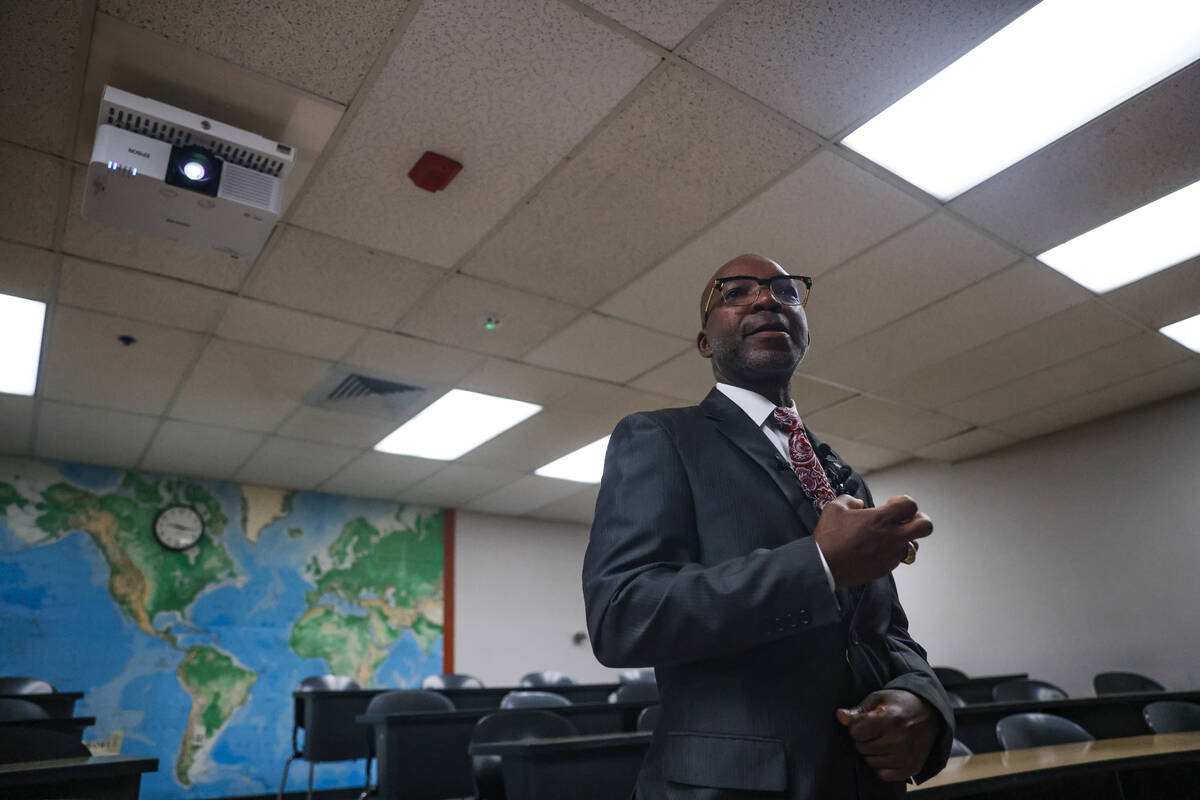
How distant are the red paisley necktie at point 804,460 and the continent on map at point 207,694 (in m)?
6.45

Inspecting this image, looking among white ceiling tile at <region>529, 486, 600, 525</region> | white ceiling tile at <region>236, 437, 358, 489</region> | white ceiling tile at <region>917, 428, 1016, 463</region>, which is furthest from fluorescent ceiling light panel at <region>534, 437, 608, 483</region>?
white ceiling tile at <region>917, 428, 1016, 463</region>

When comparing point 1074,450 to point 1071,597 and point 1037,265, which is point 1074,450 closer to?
point 1071,597

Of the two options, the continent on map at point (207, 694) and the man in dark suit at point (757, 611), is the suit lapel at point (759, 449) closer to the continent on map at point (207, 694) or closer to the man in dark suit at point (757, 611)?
the man in dark suit at point (757, 611)

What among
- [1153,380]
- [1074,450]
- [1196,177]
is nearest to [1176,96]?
[1196,177]

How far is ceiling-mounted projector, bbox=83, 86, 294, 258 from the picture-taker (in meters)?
2.56

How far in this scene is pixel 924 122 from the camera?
2822 millimetres

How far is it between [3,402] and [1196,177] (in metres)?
6.62

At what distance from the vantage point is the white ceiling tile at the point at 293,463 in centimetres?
590

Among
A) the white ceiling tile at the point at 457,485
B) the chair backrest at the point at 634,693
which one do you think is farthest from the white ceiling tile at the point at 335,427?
the chair backrest at the point at 634,693

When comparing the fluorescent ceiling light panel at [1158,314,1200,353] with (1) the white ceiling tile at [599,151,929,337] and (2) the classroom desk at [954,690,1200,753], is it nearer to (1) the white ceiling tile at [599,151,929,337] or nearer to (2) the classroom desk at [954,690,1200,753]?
(2) the classroom desk at [954,690,1200,753]

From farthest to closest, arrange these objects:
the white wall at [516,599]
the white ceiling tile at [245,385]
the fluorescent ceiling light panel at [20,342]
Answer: the white wall at [516,599] < the white ceiling tile at [245,385] < the fluorescent ceiling light panel at [20,342]

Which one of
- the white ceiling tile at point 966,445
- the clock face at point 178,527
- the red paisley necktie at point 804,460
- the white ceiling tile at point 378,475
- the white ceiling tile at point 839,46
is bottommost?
the red paisley necktie at point 804,460

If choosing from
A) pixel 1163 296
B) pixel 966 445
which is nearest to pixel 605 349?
pixel 1163 296

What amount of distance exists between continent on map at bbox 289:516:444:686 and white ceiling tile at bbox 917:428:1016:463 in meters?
4.69
